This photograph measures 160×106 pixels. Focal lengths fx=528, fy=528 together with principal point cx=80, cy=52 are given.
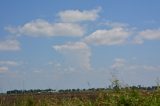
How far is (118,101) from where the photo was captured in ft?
55.0

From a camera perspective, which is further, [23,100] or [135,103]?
[23,100]

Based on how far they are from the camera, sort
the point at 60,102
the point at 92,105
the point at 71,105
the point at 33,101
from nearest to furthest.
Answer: the point at 92,105 < the point at 71,105 < the point at 60,102 < the point at 33,101

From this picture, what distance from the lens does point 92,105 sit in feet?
59.3

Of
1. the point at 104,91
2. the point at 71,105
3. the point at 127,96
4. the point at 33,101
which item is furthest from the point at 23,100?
the point at 127,96

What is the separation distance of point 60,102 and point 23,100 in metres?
3.59

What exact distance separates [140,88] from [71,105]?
10.3ft

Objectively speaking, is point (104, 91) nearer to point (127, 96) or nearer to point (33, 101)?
point (127, 96)

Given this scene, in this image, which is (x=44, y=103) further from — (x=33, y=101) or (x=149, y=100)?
(x=149, y=100)

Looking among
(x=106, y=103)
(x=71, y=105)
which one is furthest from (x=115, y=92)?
(x=71, y=105)

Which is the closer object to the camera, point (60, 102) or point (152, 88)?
point (152, 88)

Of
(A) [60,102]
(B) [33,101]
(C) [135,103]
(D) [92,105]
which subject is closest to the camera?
(C) [135,103]

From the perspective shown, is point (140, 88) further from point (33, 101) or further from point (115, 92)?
point (33, 101)

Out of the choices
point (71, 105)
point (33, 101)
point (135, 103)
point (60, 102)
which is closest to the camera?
point (135, 103)

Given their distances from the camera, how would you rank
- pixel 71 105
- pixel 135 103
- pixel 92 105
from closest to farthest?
pixel 135 103 → pixel 92 105 → pixel 71 105
